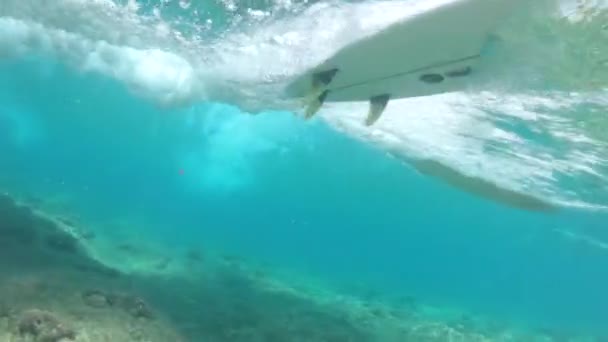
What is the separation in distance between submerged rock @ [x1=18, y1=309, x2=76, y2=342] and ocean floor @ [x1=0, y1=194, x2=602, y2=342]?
0.02m

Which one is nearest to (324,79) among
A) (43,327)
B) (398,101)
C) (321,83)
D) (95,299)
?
(321,83)

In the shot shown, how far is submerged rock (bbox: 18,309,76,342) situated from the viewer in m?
7.89

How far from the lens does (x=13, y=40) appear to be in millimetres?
25375

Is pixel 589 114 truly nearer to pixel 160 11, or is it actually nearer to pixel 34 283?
pixel 160 11

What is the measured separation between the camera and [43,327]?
318 inches

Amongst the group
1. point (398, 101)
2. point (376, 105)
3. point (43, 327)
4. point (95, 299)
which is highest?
point (398, 101)

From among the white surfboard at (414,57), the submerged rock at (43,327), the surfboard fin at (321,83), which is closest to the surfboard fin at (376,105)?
the white surfboard at (414,57)

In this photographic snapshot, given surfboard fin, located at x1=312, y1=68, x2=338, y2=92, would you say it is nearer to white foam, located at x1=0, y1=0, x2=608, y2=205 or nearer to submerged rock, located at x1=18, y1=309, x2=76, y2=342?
white foam, located at x1=0, y1=0, x2=608, y2=205

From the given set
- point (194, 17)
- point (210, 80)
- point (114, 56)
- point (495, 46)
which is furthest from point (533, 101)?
point (114, 56)

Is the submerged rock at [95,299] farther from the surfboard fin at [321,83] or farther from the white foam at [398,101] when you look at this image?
the white foam at [398,101]

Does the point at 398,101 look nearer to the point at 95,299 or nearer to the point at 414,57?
the point at 414,57

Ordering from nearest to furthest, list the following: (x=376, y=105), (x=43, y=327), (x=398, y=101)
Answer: (x=43, y=327), (x=376, y=105), (x=398, y=101)

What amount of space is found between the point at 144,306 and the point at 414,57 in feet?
25.2

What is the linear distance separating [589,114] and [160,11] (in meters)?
11.5
